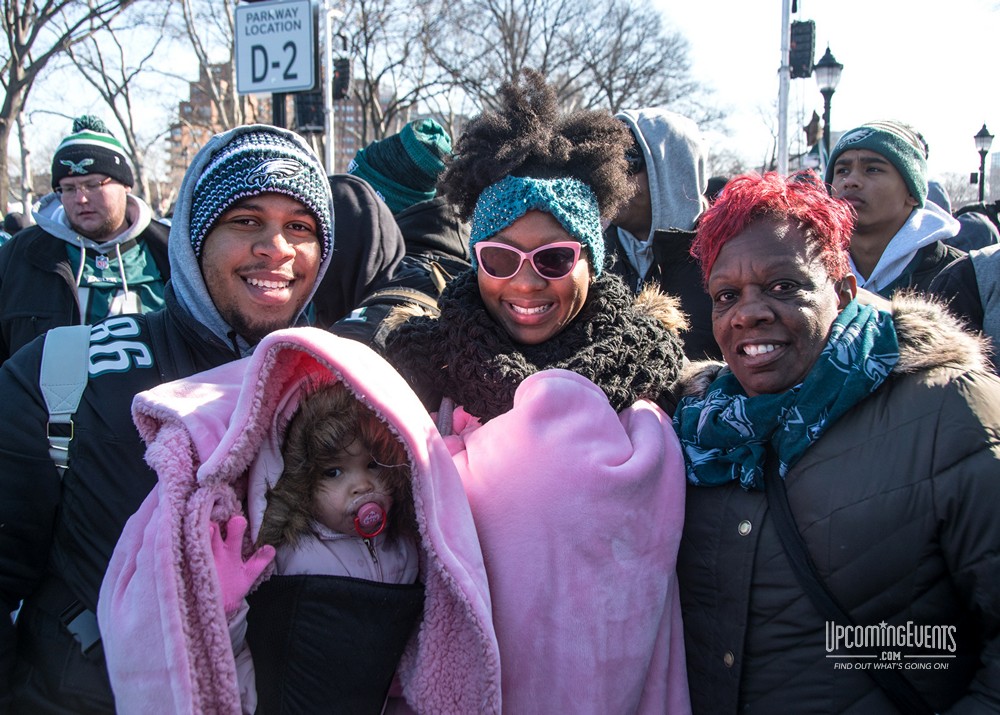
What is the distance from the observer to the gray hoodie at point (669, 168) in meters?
3.58

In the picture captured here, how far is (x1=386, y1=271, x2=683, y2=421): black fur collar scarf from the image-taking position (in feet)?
7.07

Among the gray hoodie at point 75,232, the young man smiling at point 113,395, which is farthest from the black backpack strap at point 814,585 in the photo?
the gray hoodie at point 75,232

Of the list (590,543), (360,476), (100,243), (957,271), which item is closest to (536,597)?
(590,543)

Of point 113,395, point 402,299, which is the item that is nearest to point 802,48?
point 402,299

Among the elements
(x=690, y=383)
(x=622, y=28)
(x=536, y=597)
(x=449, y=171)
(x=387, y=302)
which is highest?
(x=622, y=28)

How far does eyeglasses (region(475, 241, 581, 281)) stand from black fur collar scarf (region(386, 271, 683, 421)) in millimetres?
137

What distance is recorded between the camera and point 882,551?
173 cm

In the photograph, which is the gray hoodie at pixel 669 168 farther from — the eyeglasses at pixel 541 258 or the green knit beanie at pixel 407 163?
the eyeglasses at pixel 541 258

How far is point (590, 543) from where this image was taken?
A: 1.86 metres

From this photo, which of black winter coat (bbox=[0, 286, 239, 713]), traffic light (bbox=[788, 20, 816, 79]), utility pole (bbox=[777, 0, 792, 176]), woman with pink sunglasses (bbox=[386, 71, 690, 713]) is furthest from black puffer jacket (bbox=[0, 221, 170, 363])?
utility pole (bbox=[777, 0, 792, 176])

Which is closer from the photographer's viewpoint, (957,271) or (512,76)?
(512,76)

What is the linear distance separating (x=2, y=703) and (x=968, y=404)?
2.37 meters

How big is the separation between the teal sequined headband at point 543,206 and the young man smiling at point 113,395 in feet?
1.70

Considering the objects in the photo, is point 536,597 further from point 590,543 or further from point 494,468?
point 494,468
